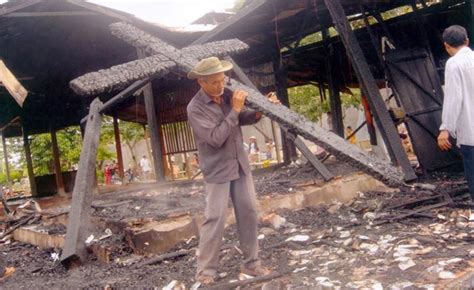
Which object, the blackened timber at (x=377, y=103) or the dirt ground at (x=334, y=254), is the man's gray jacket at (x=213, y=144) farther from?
the blackened timber at (x=377, y=103)

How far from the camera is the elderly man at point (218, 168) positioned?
350cm

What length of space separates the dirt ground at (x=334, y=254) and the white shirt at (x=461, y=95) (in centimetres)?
96

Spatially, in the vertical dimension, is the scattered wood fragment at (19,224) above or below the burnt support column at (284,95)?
below

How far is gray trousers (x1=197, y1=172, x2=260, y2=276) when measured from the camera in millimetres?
3619

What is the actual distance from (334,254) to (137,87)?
2.61 metres

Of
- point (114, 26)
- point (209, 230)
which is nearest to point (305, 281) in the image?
point (209, 230)

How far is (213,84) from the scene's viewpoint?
140 inches

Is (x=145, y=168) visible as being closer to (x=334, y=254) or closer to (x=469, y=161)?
(x=334, y=254)

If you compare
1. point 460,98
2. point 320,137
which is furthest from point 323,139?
point 460,98

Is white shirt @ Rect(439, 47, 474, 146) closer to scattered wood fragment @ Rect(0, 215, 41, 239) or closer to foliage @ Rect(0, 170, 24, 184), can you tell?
scattered wood fragment @ Rect(0, 215, 41, 239)

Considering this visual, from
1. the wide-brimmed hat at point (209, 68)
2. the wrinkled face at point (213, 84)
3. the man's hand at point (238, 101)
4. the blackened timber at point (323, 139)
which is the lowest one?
the blackened timber at point (323, 139)

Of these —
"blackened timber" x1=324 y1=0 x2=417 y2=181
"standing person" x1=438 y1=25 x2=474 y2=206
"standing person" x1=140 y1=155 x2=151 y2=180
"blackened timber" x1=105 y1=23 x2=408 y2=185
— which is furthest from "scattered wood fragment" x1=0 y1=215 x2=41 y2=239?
"standing person" x1=140 y1=155 x2=151 y2=180

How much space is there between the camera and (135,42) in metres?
4.61

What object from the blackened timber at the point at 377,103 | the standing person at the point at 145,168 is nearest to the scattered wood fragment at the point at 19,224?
the blackened timber at the point at 377,103
